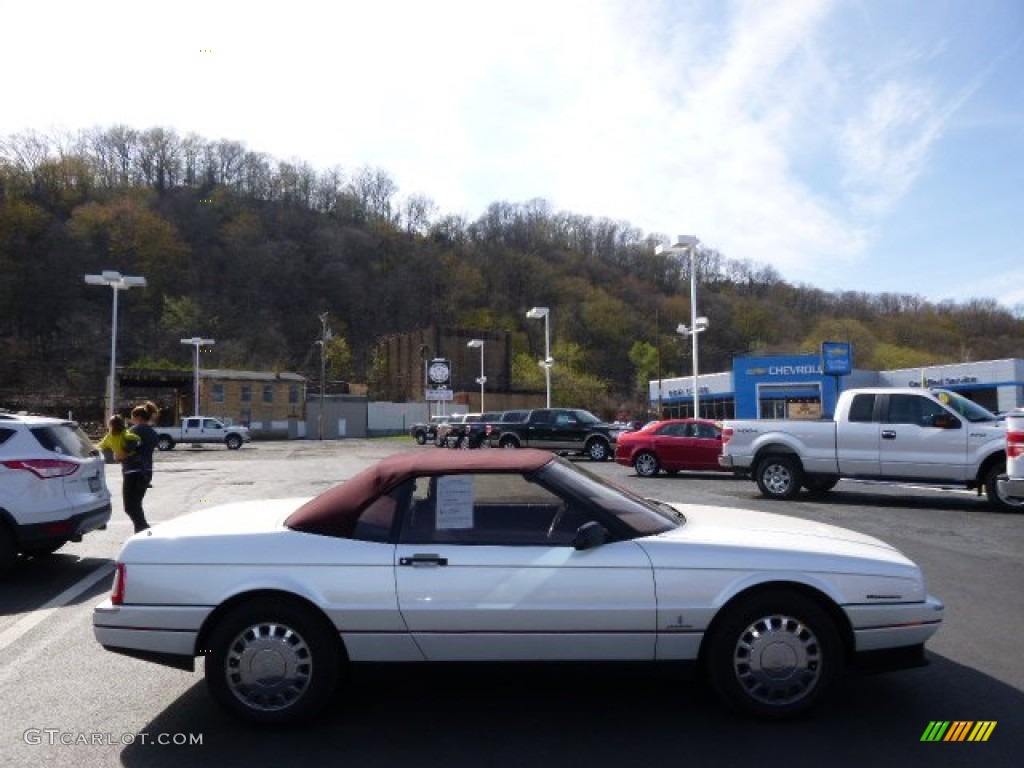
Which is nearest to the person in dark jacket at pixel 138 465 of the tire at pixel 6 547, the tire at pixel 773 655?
the tire at pixel 6 547

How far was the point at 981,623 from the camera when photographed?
20.1 feet

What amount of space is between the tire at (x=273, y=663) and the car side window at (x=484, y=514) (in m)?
0.69

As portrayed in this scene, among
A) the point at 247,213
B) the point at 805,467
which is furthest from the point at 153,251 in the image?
the point at 805,467

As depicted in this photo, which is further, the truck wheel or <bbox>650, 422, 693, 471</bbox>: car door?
<bbox>650, 422, 693, 471</bbox>: car door

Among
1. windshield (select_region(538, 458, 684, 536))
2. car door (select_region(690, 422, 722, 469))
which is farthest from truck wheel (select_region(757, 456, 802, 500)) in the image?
windshield (select_region(538, 458, 684, 536))

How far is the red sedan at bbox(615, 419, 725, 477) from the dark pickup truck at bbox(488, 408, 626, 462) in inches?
246

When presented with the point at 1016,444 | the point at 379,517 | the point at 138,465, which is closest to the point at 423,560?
the point at 379,517

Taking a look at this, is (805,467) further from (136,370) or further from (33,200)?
(33,200)

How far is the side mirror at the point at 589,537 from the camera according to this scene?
4215 millimetres

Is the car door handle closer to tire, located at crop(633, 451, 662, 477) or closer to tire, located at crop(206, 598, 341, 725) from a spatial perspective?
tire, located at crop(206, 598, 341, 725)

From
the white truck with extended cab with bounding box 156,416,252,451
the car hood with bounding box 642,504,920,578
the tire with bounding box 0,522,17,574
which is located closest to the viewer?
the car hood with bounding box 642,504,920,578

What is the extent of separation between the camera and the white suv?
8016mm

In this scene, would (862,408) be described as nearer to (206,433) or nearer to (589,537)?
(589,537)

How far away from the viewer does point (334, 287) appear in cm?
11269
